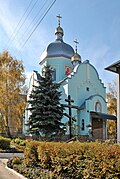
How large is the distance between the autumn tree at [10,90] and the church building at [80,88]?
468cm

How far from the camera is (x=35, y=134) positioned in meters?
22.8

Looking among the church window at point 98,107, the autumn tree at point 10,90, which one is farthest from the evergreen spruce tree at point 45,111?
the church window at point 98,107

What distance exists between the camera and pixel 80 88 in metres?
33.8

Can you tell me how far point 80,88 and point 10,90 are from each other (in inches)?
395

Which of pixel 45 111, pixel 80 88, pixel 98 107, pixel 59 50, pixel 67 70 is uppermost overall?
pixel 59 50

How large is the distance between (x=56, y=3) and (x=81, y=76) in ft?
87.6

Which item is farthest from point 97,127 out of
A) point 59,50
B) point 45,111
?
point 45,111

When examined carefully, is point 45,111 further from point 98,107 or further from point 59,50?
point 59,50

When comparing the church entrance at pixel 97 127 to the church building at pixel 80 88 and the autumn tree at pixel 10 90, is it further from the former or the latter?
the autumn tree at pixel 10 90

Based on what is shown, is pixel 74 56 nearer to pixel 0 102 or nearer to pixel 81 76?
pixel 81 76

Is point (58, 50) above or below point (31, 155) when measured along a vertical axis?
above

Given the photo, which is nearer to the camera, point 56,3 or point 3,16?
point 56,3

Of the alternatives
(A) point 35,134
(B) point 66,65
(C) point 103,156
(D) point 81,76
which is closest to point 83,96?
(D) point 81,76

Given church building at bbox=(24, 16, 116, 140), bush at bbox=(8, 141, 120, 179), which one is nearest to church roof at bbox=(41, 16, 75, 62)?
church building at bbox=(24, 16, 116, 140)
